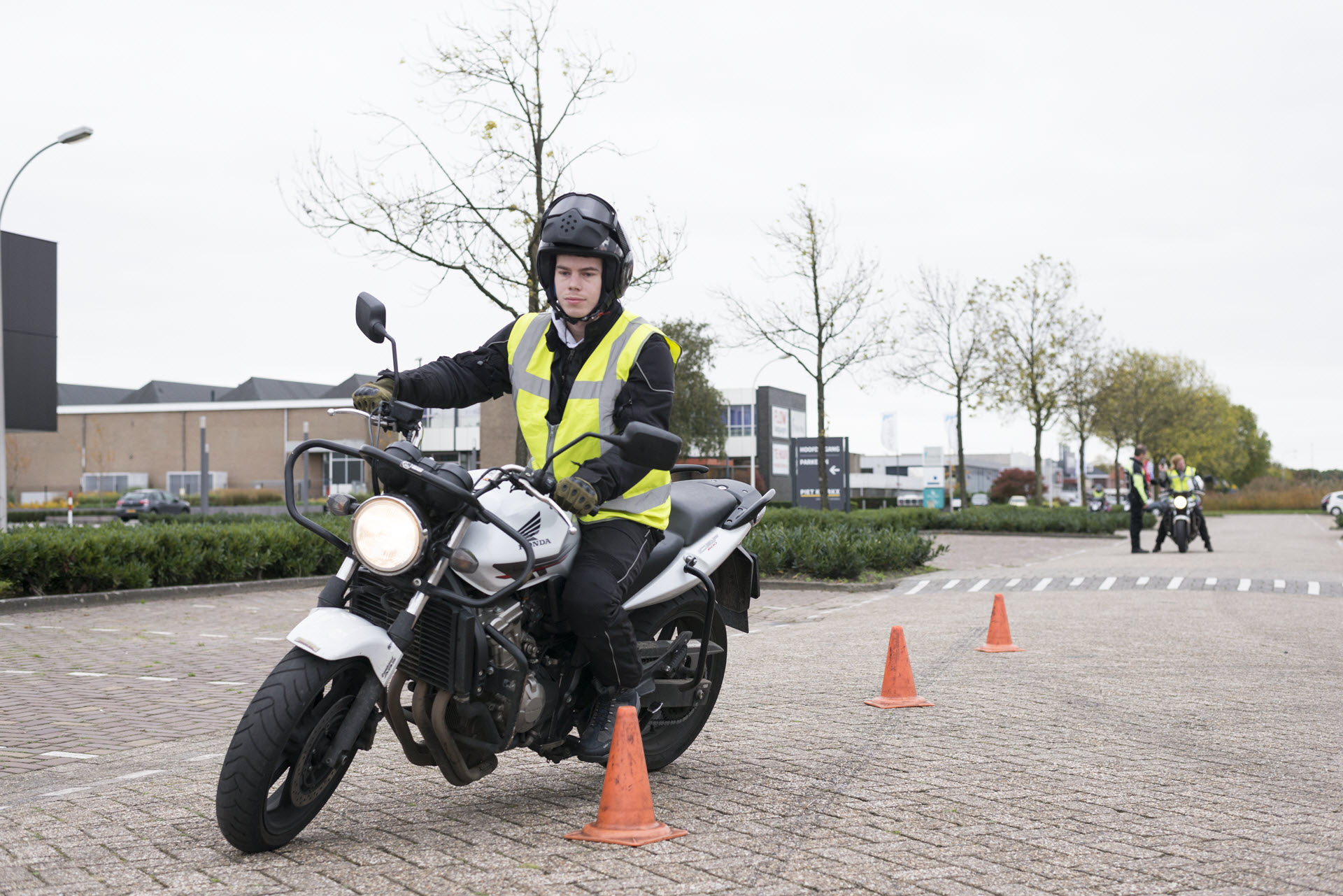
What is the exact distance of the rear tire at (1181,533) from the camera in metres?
21.4

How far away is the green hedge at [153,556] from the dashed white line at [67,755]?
6.90 m

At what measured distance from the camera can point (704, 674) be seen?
487cm

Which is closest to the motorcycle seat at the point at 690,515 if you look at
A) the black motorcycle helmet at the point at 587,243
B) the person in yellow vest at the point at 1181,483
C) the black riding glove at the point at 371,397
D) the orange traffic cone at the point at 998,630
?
the black motorcycle helmet at the point at 587,243

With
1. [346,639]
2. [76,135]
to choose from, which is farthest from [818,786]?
[76,135]

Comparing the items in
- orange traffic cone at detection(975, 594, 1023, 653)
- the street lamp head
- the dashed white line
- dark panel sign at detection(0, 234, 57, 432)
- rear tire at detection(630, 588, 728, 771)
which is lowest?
the dashed white line

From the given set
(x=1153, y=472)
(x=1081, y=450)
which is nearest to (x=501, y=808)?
(x=1153, y=472)

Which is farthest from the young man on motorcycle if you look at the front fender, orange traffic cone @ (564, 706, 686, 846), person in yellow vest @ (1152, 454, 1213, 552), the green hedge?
the front fender

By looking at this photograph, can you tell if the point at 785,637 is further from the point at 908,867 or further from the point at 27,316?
the point at 27,316

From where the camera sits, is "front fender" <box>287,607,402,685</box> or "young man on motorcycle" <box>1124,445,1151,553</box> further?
"young man on motorcycle" <box>1124,445,1151,553</box>

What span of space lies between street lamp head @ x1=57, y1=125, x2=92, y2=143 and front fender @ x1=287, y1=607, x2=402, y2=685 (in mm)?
19820

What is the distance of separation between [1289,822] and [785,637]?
21.5 ft

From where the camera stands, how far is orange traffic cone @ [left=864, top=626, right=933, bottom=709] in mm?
6492

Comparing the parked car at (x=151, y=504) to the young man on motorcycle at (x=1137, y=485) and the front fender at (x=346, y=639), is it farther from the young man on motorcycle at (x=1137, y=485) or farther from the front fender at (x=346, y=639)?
the front fender at (x=346, y=639)

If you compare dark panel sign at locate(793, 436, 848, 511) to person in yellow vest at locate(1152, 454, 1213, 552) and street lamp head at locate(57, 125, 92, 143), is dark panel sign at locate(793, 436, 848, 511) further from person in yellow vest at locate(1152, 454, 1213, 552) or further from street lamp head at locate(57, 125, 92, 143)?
street lamp head at locate(57, 125, 92, 143)
